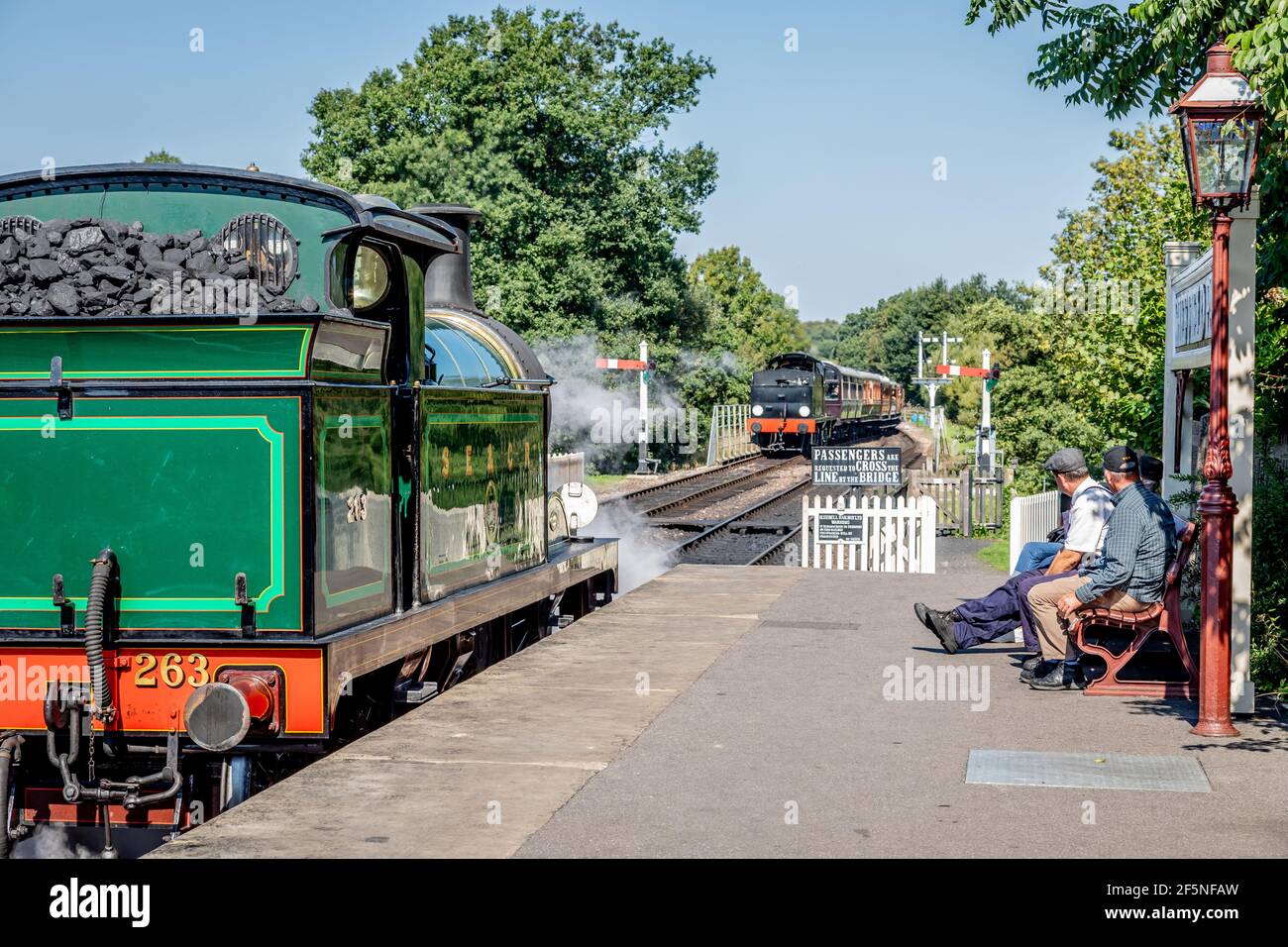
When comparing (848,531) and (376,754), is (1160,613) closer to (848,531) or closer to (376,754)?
(376,754)

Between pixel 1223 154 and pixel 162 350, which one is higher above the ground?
pixel 1223 154

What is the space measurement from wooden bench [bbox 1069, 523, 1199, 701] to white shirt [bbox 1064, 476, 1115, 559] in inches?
22.5

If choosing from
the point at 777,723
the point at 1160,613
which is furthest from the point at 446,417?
the point at 1160,613

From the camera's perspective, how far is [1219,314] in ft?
25.0

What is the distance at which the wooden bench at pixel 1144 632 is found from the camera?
8.59m

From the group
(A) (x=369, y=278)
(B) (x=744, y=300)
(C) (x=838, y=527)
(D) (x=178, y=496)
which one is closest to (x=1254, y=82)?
(A) (x=369, y=278)

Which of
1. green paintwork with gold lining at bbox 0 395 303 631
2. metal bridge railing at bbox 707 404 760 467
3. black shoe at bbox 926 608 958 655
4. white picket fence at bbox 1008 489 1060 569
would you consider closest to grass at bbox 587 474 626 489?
metal bridge railing at bbox 707 404 760 467

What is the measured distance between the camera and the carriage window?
750cm

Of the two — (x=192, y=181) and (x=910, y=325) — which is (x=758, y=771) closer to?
(x=192, y=181)

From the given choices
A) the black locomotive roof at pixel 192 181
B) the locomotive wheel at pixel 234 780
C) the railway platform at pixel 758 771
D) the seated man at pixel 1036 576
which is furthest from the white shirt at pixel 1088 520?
the locomotive wheel at pixel 234 780

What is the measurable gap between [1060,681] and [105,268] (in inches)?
247

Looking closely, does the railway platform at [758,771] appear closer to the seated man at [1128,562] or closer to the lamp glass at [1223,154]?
the seated man at [1128,562]

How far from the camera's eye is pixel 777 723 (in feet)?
26.7

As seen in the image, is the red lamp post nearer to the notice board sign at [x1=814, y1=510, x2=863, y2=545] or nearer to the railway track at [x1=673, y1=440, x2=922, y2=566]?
the notice board sign at [x1=814, y1=510, x2=863, y2=545]
